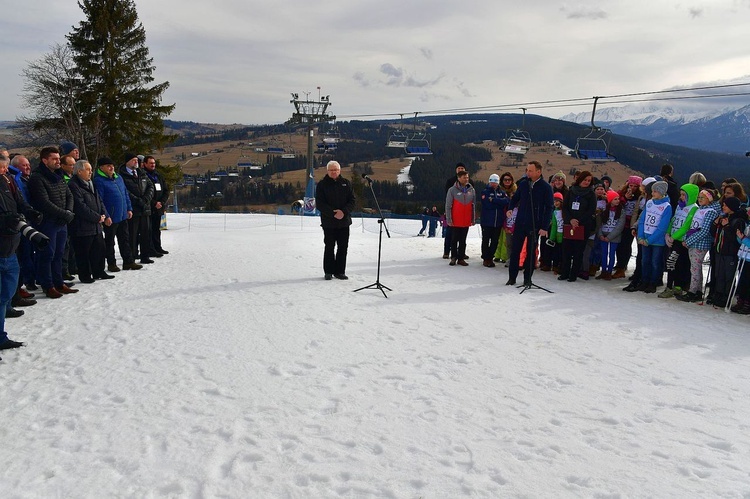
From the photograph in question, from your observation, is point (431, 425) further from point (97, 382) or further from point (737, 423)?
point (97, 382)

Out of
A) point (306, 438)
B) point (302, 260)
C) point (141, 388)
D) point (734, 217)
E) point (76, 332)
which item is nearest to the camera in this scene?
point (306, 438)

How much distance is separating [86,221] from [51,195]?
2.51 ft

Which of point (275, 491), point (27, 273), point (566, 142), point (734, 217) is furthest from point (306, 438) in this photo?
point (566, 142)

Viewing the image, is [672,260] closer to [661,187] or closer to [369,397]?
[661,187]

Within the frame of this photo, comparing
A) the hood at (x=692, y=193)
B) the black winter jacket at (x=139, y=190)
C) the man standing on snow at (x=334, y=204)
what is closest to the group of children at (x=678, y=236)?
the hood at (x=692, y=193)

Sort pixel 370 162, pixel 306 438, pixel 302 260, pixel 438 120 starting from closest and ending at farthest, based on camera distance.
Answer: pixel 306 438 → pixel 302 260 → pixel 370 162 → pixel 438 120

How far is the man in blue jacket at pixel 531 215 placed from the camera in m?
7.48

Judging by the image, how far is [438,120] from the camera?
6988 inches

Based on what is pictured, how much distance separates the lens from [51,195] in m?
6.19

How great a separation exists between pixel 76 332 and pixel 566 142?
11684 cm

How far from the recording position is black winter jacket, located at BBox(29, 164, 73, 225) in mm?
6047

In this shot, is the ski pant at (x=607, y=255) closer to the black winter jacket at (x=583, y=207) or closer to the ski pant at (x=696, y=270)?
the black winter jacket at (x=583, y=207)

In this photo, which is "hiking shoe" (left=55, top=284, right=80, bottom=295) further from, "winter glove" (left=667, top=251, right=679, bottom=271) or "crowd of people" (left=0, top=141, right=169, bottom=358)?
"winter glove" (left=667, top=251, right=679, bottom=271)

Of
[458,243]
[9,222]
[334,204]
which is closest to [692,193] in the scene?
[458,243]
